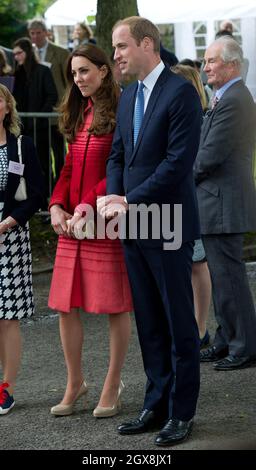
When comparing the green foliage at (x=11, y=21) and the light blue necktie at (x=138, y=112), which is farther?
the green foliage at (x=11, y=21)

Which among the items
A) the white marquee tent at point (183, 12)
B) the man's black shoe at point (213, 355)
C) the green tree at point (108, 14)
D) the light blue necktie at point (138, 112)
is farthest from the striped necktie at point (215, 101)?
the white marquee tent at point (183, 12)

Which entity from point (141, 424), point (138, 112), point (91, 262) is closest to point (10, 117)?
point (91, 262)

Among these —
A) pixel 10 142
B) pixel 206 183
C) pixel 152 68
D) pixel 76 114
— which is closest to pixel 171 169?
pixel 152 68

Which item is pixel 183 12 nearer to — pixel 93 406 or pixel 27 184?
pixel 27 184

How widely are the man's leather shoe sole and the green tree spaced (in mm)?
7336

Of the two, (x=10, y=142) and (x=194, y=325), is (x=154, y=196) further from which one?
(x=10, y=142)

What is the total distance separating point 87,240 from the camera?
257 inches

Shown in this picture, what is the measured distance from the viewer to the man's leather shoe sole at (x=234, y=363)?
25.2 ft

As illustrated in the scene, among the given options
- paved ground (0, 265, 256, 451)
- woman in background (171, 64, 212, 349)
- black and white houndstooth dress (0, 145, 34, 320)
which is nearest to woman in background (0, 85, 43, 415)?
black and white houndstooth dress (0, 145, 34, 320)

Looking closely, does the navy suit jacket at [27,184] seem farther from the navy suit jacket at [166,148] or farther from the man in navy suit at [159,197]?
the navy suit jacket at [166,148]

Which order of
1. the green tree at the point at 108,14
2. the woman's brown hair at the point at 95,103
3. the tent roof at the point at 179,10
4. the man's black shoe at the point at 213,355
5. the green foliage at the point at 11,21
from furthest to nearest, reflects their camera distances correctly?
the green foliage at the point at 11,21 → the tent roof at the point at 179,10 → the green tree at the point at 108,14 → the man's black shoe at the point at 213,355 → the woman's brown hair at the point at 95,103

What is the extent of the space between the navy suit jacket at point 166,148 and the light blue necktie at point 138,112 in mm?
21

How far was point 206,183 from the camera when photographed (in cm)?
773

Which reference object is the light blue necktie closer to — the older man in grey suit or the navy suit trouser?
the navy suit trouser
